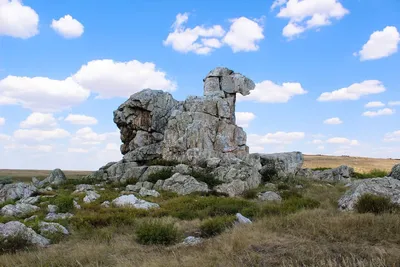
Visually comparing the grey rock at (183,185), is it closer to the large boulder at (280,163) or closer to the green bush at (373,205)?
the large boulder at (280,163)

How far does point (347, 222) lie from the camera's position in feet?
33.2

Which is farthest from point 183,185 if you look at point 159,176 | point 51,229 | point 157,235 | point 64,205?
point 157,235

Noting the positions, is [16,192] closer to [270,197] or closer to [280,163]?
[270,197]

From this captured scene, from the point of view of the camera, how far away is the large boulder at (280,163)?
36312mm

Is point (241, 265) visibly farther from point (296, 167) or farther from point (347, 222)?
point (296, 167)

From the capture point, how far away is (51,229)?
13570mm

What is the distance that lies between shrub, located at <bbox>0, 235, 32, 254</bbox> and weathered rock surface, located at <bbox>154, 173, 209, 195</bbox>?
1549 centimetres

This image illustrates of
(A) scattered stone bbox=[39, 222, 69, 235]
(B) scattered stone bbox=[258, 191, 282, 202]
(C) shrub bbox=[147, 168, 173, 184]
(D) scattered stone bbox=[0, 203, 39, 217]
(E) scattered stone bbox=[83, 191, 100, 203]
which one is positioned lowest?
(B) scattered stone bbox=[258, 191, 282, 202]

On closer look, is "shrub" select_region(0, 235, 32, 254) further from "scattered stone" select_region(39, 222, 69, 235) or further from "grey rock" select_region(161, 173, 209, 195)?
"grey rock" select_region(161, 173, 209, 195)

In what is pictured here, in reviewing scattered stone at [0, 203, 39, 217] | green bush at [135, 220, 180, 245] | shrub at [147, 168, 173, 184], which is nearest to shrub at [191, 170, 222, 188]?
shrub at [147, 168, 173, 184]

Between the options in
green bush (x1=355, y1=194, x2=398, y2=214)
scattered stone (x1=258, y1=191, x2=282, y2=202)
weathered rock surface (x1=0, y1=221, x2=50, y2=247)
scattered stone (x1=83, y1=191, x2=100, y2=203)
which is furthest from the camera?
scattered stone (x1=258, y1=191, x2=282, y2=202)

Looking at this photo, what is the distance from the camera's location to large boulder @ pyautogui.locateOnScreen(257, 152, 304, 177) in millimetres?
36312

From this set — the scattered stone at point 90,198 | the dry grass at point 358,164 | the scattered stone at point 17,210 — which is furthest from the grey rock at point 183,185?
the dry grass at point 358,164

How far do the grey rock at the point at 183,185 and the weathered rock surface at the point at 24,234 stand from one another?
14.6m
